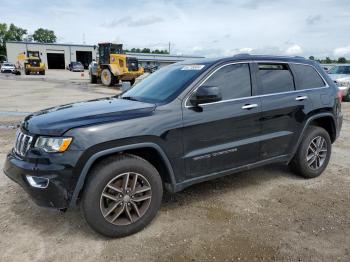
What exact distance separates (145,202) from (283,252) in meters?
1.42

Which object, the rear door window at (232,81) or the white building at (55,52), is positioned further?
the white building at (55,52)

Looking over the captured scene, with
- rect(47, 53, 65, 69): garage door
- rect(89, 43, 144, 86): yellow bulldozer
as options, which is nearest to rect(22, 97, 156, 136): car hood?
rect(89, 43, 144, 86): yellow bulldozer

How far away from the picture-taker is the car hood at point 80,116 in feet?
10.5

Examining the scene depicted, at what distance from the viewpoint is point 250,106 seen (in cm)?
415

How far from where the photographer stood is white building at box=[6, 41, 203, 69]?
70.6m

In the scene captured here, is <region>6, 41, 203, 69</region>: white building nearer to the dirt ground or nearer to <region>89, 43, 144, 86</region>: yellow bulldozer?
<region>89, 43, 144, 86</region>: yellow bulldozer

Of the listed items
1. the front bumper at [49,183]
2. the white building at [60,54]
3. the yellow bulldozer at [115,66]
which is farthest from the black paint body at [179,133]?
the white building at [60,54]

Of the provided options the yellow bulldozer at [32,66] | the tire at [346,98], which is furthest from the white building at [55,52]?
the tire at [346,98]

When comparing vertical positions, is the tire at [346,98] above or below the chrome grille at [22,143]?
below

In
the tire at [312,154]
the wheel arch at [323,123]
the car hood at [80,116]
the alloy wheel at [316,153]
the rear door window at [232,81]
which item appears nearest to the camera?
the car hood at [80,116]

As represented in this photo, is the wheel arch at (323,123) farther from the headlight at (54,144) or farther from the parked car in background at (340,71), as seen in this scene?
the parked car in background at (340,71)

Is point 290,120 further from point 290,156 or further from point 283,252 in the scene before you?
point 283,252

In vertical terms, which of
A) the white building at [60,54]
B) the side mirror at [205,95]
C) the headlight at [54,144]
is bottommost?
the headlight at [54,144]

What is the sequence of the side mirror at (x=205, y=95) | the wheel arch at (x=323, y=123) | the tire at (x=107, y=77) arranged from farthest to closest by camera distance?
the tire at (x=107, y=77) < the wheel arch at (x=323, y=123) < the side mirror at (x=205, y=95)
